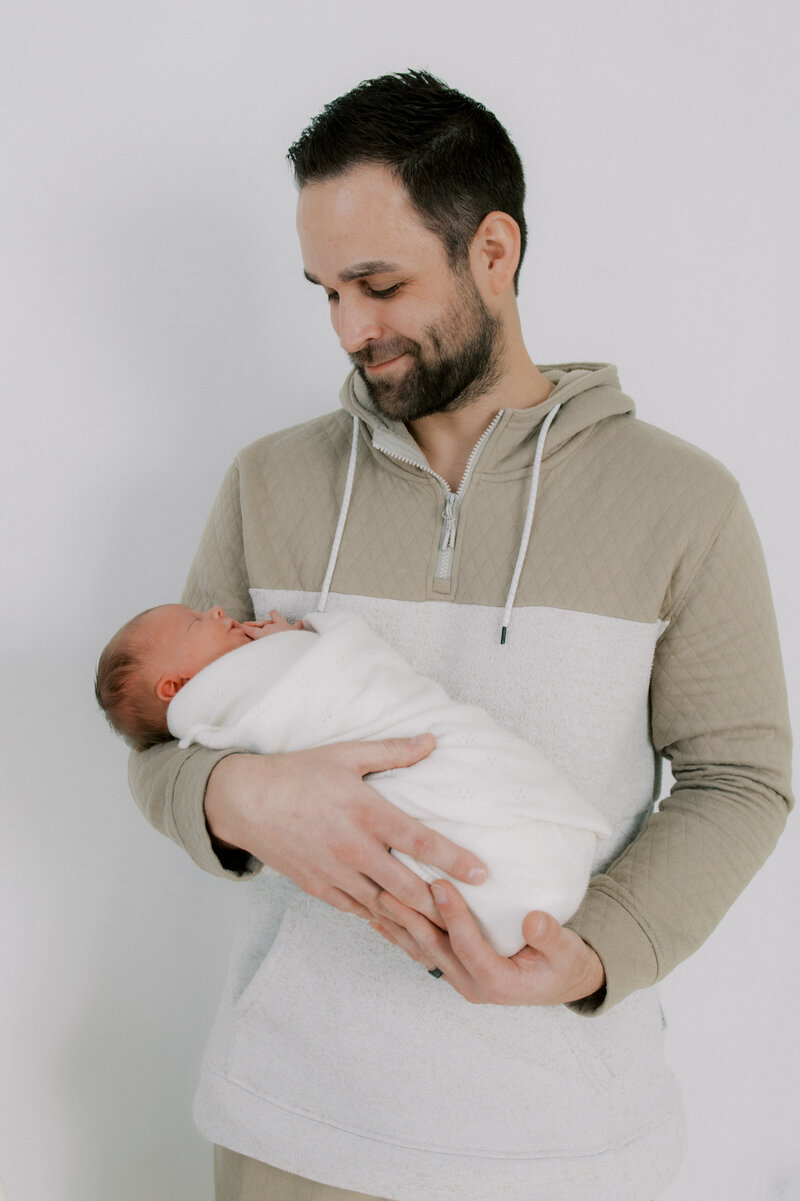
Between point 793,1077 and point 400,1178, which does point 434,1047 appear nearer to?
point 400,1178

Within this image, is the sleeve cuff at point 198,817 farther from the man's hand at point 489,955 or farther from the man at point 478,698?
the man's hand at point 489,955

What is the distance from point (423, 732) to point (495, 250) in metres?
0.73

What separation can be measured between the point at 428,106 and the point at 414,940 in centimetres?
111

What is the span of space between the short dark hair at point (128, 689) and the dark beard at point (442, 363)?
1.52ft

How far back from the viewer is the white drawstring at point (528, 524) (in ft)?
4.69

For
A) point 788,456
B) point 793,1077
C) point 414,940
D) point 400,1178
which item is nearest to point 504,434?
point 414,940

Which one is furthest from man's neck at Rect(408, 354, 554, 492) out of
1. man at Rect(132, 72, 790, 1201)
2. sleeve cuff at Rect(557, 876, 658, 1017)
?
sleeve cuff at Rect(557, 876, 658, 1017)

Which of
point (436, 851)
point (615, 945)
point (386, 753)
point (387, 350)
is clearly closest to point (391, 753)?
point (386, 753)

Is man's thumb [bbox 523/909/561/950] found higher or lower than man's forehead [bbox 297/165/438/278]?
lower

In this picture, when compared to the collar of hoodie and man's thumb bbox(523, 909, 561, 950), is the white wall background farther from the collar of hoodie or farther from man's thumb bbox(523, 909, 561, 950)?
man's thumb bbox(523, 909, 561, 950)

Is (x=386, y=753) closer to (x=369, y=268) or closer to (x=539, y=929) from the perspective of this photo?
(x=539, y=929)

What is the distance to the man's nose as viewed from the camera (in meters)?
1.45

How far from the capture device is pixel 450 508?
1.50m

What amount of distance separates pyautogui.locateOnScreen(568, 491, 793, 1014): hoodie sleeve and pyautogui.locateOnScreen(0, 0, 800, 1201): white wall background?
2.42 feet
